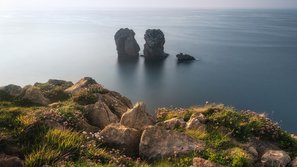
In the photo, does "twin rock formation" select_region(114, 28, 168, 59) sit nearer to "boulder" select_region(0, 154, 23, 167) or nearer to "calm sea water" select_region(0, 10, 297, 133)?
"calm sea water" select_region(0, 10, 297, 133)

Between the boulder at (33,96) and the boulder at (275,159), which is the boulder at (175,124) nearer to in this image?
the boulder at (275,159)

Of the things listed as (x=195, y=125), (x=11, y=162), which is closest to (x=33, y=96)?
(x=11, y=162)

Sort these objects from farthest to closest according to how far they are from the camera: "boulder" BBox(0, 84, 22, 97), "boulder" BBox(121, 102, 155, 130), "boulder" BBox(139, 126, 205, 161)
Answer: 1. "boulder" BBox(0, 84, 22, 97)
2. "boulder" BBox(121, 102, 155, 130)
3. "boulder" BBox(139, 126, 205, 161)

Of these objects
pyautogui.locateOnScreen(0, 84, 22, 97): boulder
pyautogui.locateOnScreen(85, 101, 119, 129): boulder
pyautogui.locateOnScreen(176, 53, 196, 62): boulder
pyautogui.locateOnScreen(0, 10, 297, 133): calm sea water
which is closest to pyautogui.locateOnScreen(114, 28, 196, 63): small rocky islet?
pyautogui.locateOnScreen(176, 53, 196, 62): boulder

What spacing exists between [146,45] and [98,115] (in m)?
149

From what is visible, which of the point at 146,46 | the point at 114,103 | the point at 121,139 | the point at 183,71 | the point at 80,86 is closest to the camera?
the point at 121,139

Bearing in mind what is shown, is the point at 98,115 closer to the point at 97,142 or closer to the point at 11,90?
the point at 97,142

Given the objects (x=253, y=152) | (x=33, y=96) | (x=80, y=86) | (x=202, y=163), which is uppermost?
(x=33, y=96)

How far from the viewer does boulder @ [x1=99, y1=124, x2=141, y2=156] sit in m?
13.6

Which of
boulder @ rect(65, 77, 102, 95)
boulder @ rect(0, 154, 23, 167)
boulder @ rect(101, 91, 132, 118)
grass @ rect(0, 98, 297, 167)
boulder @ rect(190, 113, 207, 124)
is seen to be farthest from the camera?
boulder @ rect(65, 77, 102, 95)

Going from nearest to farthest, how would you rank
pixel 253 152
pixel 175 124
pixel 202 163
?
pixel 202 163 → pixel 253 152 → pixel 175 124

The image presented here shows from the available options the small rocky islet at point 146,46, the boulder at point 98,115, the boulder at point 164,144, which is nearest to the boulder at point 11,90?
the boulder at point 98,115

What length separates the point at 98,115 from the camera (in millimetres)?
16797

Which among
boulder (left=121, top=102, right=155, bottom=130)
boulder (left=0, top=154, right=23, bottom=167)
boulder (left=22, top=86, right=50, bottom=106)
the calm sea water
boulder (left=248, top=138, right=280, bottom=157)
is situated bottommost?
the calm sea water
